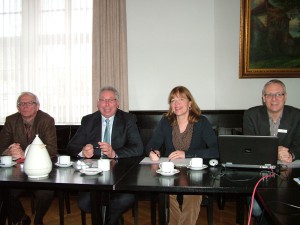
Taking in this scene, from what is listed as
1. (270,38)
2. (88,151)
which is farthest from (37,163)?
(270,38)

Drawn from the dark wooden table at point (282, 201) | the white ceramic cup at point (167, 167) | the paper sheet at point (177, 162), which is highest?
the white ceramic cup at point (167, 167)

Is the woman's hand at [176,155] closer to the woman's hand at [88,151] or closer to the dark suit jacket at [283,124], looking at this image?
the woman's hand at [88,151]

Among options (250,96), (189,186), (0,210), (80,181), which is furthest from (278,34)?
(0,210)

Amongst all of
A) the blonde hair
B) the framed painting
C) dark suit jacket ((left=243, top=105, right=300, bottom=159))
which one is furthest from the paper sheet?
the framed painting

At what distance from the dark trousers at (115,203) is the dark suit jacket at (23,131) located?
30.5 inches

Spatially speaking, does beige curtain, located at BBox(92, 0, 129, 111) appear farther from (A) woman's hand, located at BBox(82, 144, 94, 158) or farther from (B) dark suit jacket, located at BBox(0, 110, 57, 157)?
(A) woman's hand, located at BBox(82, 144, 94, 158)

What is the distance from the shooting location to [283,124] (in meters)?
2.54

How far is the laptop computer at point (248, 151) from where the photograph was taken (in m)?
1.78

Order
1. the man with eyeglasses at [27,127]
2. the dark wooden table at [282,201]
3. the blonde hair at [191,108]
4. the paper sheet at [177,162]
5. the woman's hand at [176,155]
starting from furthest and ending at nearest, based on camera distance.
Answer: the man with eyeglasses at [27,127], the blonde hair at [191,108], the woman's hand at [176,155], the paper sheet at [177,162], the dark wooden table at [282,201]

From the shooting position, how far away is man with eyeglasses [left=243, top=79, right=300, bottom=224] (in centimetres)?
252

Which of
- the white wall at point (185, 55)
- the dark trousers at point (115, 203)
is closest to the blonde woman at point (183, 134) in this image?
the dark trousers at point (115, 203)

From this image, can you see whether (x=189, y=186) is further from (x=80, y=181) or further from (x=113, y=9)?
(x=113, y=9)

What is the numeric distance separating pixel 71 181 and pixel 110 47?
2.75m

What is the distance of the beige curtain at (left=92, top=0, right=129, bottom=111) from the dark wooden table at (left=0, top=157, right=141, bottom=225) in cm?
224
